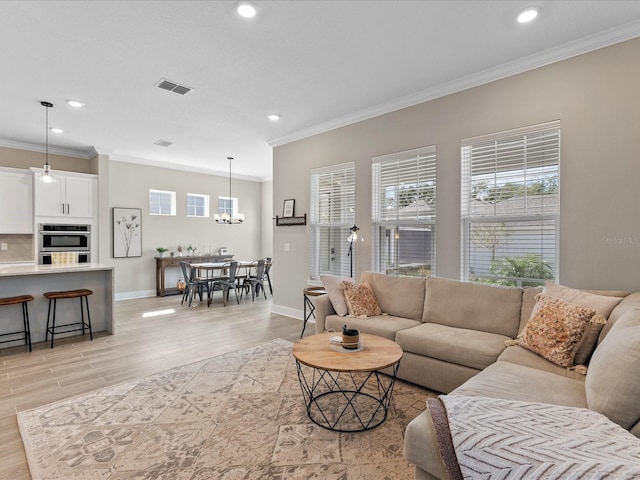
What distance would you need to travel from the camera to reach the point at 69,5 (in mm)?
2500

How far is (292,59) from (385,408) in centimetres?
316

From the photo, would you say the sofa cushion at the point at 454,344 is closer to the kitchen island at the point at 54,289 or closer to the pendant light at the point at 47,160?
the kitchen island at the point at 54,289

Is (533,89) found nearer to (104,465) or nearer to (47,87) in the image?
(104,465)

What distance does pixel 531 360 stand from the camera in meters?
2.37

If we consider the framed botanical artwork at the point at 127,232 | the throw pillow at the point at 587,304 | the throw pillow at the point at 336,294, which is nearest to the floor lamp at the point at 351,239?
the throw pillow at the point at 336,294

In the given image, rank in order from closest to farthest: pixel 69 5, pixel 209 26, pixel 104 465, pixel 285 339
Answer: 1. pixel 104 465
2. pixel 69 5
3. pixel 209 26
4. pixel 285 339

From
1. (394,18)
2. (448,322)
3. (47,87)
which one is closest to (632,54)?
(394,18)

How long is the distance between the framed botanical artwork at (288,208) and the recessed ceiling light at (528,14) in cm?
377

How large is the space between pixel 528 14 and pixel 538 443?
2.89 m

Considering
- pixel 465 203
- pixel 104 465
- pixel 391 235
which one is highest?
pixel 465 203

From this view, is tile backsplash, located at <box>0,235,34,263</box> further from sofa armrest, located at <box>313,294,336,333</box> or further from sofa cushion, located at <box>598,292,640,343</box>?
sofa cushion, located at <box>598,292,640,343</box>

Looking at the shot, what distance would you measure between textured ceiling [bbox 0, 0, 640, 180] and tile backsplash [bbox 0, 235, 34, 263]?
7.60 ft

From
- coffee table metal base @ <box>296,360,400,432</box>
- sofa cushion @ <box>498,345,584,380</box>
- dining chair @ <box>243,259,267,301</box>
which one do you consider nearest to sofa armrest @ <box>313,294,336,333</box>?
coffee table metal base @ <box>296,360,400,432</box>

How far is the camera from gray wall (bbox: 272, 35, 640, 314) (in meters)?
2.79
